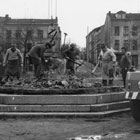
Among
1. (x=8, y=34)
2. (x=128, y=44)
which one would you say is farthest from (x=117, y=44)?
(x=8, y=34)

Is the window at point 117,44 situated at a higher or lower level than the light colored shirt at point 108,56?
higher

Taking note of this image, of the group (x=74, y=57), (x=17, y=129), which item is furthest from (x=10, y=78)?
(x=17, y=129)

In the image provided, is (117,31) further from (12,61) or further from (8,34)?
(12,61)

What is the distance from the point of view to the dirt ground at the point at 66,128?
23.5 ft

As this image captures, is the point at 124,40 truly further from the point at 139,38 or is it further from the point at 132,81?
the point at 132,81

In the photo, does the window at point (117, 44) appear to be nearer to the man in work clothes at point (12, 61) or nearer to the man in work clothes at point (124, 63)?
the man in work clothes at point (124, 63)

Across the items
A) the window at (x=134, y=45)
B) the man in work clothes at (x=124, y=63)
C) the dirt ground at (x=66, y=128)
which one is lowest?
A: the dirt ground at (x=66, y=128)

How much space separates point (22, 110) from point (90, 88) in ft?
7.13

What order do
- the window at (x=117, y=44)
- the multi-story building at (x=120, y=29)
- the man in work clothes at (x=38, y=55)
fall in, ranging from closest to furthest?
the man in work clothes at (x=38, y=55)
the multi-story building at (x=120, y=29)
the window at (x=117, y=44)

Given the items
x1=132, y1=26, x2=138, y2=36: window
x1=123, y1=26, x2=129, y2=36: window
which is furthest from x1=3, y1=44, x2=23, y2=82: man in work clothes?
x1=123, y1=26, x2=129, y2=36: window

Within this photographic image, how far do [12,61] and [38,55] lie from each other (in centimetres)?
124

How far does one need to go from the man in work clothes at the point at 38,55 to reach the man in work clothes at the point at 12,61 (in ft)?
2.86

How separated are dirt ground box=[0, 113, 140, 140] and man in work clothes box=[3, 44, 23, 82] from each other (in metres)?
4.87

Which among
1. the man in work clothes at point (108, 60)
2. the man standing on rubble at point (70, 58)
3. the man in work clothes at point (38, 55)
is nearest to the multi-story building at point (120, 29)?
the man standing on rubble at point (70, 58)
